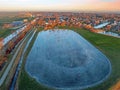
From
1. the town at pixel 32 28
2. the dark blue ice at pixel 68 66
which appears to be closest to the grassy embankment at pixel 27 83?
the dark blue ice at pixel 68 66

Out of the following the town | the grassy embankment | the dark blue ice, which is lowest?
the town

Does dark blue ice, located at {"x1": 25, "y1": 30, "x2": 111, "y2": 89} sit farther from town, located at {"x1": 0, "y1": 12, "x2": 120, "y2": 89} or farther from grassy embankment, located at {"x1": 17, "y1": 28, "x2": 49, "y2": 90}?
town, located at {"x1": 0, "y1": 12, "x2": 120, "y2": 89}

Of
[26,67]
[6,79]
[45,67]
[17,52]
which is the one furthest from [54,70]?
[17,52]

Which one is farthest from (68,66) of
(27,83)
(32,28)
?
(32,28)

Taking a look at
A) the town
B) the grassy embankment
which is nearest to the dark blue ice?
the grassy embankment

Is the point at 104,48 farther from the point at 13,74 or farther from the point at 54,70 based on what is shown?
the point at 13,74

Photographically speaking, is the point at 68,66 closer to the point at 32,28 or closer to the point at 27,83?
the point at 27,83

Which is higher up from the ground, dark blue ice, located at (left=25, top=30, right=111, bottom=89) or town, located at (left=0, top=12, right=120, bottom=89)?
dark blue ice, located at (left=25, top=30, right=111, bottom=89)

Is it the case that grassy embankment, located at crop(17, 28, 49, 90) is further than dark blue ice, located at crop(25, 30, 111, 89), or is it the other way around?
dark blue ice, located at crop(25, 30, 111, 89)
